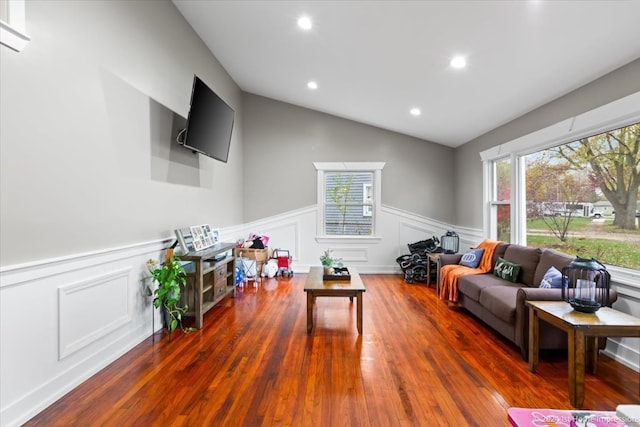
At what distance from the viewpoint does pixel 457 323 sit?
346cm

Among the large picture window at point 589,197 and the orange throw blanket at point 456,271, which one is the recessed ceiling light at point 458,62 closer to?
the large picture window at point 589,197

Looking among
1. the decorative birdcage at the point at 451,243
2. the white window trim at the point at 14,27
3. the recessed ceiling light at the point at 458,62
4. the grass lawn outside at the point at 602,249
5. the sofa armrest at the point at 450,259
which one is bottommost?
the sofa armrest at the point at 450,259

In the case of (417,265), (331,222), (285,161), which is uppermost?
(285,161)

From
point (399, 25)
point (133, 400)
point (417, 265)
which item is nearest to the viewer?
point (133, 400)

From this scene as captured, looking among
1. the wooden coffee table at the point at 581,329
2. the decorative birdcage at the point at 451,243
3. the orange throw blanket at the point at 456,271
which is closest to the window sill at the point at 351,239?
the decorative birdcage at the point at 451,243

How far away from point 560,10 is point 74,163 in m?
3.54

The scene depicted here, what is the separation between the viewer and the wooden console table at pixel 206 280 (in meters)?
3.27

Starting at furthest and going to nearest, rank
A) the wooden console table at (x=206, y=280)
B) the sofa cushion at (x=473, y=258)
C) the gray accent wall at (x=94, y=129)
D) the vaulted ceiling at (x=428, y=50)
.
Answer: the sofa cushion at (x=473, y=258)
the wooden console table at (x=206, y=280)
the vaulted ceiling at (x=428, y=50)
the gray accent wall at (x=94, y=129)

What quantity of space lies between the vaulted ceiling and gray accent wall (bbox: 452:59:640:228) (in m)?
0.09

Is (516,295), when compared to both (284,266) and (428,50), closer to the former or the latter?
(428,50)

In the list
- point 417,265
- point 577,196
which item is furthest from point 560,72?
point 417,265

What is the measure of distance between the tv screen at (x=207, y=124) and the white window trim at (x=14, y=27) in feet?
4.78

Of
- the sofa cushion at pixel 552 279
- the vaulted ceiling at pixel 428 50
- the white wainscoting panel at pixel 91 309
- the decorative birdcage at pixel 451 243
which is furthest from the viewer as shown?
the decorative birdcage at pixel 451 243

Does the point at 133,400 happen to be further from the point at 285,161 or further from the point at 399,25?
the point at 285,161
